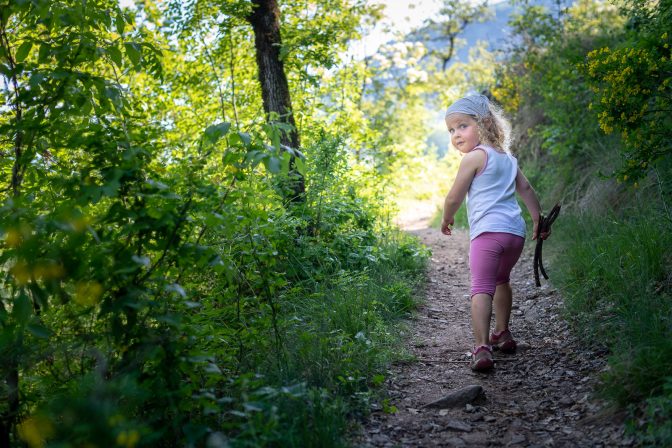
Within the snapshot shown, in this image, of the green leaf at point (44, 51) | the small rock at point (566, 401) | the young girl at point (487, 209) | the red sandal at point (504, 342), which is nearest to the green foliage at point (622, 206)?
the small rock at point (566, 401)

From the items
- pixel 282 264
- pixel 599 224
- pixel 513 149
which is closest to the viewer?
pixel 282 264

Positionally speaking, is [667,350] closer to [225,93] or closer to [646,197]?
[646,197]

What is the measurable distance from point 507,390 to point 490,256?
87 centimetres

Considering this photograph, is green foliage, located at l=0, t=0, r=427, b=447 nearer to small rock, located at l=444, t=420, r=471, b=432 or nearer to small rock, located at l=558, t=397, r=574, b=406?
small rock, located at l=444, t=420, r=471, b=432

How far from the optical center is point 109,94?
9.55ft

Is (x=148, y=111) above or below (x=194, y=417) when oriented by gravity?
above

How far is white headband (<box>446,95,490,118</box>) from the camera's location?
13.3 feet

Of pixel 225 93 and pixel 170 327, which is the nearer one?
pixel 170 327

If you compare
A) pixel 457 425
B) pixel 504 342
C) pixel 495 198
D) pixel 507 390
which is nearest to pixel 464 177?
pixel 495 198

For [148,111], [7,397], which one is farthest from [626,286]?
[148,111]

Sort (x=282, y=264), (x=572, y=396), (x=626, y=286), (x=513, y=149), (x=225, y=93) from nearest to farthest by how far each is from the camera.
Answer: (x=572, y=396), (x=626, y=286), (x=282, y=264), (x=225, y=93), (x=513, y=149)

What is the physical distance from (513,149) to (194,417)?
8.60 m

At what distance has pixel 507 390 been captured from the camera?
3.44m

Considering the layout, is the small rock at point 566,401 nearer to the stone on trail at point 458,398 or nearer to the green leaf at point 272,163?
the stone on trail at point 458,398
